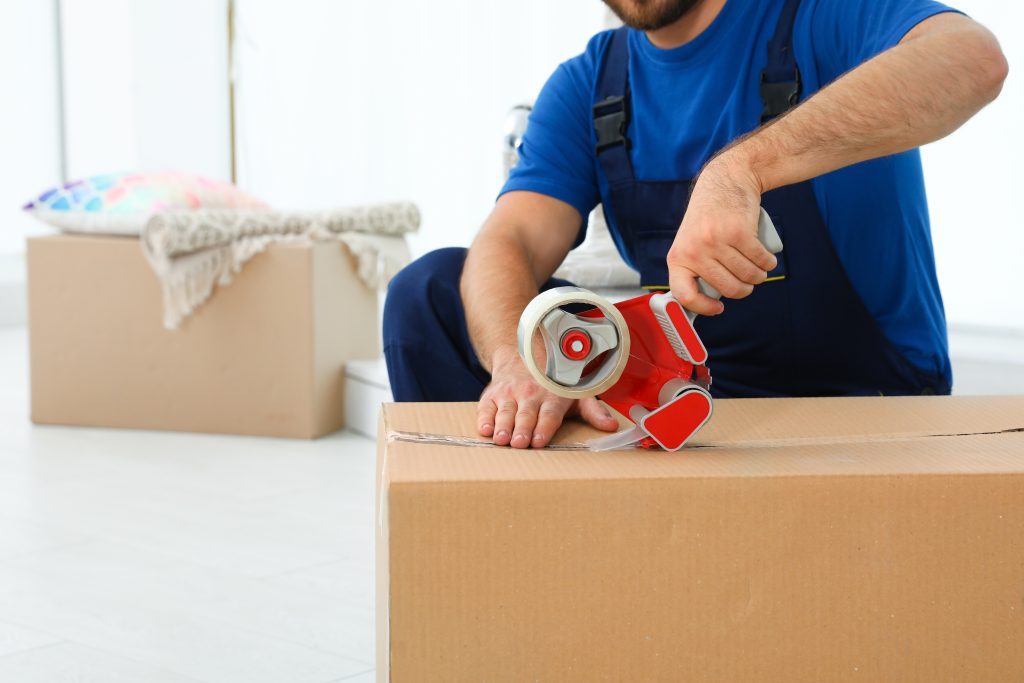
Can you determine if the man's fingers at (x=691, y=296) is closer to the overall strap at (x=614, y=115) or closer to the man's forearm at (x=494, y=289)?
the man's forearm at (x=494, y=289)

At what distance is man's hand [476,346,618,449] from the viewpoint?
2.57 feet

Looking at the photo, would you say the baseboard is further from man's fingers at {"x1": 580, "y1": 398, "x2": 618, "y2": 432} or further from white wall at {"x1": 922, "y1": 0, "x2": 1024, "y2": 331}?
man's fingers at {"x1": 580, "y1": 398, "x2": 618, "y2": 432}

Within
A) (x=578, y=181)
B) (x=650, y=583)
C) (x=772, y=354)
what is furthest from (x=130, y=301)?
(x=650, y=583)

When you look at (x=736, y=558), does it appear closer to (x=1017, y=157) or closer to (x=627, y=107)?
(x=627, y=107)

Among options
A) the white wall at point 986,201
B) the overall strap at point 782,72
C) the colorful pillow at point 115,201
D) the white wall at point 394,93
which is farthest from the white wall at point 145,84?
the overall strap at point 782,72

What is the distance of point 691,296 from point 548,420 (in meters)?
0.13

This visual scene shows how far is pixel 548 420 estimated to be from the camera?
81cm

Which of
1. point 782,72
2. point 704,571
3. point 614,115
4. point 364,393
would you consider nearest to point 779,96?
point 782,72

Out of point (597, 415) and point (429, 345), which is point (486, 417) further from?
point (429, 345)

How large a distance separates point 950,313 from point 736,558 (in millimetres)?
1516

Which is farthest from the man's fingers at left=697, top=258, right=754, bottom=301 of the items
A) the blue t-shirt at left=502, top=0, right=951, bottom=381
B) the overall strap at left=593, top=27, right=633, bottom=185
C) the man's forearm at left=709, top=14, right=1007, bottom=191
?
the overall strap at left=593, top=27, right=633, bottom=185

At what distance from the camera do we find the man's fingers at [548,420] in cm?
78

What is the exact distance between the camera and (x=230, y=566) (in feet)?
4.75

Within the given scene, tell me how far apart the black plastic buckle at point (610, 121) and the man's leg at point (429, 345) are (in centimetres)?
25
